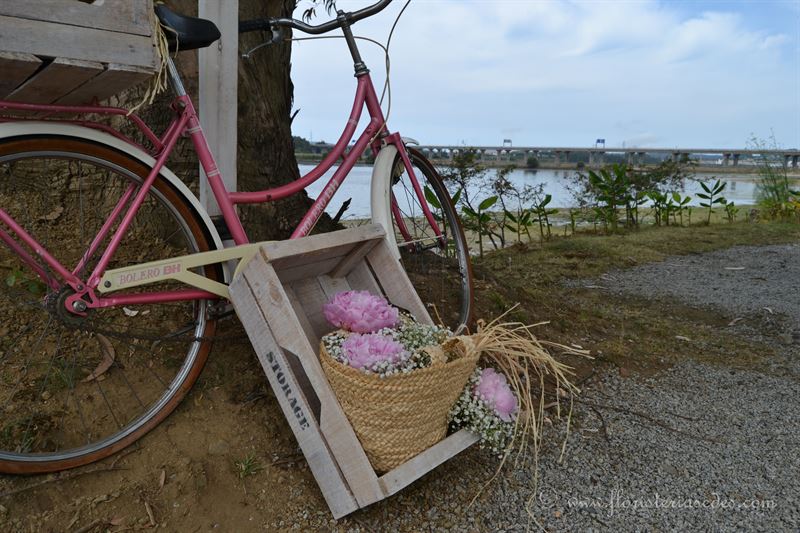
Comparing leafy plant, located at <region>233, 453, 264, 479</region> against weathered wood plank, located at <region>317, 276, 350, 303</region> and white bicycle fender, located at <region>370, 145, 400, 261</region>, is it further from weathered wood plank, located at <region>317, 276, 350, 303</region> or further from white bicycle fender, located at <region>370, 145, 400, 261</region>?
white bicycle fender, located at <region>370, 145, 400, 261</region>

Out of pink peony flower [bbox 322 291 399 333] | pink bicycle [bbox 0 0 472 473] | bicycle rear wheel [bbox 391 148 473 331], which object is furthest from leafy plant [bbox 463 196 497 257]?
pink peony flower [bbox 322 291 399 333]

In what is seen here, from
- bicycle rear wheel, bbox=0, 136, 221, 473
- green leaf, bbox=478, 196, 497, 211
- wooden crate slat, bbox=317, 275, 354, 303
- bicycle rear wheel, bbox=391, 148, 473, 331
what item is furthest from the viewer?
green leaf, bbox=478, 196, 497, 211

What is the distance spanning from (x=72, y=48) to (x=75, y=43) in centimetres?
1

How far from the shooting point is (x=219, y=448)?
165 cm

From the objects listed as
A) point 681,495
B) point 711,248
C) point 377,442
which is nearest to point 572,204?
point 711,248

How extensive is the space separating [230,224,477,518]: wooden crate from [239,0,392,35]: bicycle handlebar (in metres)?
0.86

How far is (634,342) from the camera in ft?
9.51

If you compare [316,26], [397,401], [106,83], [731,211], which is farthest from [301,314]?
[731,211]

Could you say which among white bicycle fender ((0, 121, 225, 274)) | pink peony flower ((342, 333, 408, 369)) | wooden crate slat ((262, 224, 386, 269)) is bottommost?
pink peony flower ((342, 333, 408, 369))

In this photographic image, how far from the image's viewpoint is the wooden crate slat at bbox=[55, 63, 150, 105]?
131cm

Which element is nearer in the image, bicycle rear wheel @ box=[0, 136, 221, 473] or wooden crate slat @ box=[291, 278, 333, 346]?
bicycle rear wheel @ box=[0, 136, 221, 473]

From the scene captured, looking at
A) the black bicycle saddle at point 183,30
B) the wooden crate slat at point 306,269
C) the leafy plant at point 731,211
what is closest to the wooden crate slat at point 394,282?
the wooden crate slat at point 306,269

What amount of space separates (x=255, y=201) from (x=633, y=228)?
618 cm

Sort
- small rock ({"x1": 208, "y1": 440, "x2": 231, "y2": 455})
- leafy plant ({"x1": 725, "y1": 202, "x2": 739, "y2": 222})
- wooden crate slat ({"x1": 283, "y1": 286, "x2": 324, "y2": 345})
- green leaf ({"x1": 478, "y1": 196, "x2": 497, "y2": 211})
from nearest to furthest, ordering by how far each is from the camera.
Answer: small rock ({"x1": 208, "y1": 440, "x2": 231, "y2": 455}) → wooden crate slat ({"x1": 283, "y1": 286, "x2": 324, "y2": 345}) → green leaf ({"x1": 478, "y1": 196, "x2": 497, "y2": 211}) → leafy plant ({"x1": 725, "y1": 202, "x2": 739, "y2": 222})
